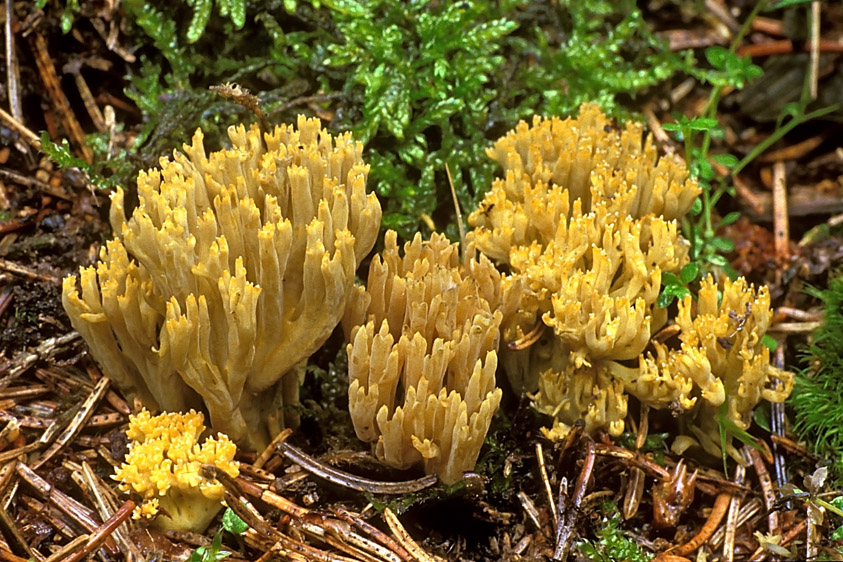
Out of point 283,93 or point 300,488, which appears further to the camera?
point 283,93

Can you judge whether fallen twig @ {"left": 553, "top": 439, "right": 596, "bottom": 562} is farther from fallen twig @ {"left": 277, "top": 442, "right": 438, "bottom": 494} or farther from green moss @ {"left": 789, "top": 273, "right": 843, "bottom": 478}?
green moss @ {"left": 789, "top": 273, "right": 843, "bottom": 478}

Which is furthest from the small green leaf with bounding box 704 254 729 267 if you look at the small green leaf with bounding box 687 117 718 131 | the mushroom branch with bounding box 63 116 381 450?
the mushroom branch with bounding box 63 116 381 450

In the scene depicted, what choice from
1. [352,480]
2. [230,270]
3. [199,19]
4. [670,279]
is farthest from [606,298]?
[199,19]

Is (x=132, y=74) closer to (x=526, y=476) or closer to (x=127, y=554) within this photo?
(x=127, y=554)

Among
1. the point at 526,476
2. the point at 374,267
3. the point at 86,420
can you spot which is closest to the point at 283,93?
the point at 374,267

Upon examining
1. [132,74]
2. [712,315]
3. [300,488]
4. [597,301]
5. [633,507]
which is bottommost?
[633,507]

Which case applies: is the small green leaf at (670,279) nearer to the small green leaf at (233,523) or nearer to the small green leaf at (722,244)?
the small green leaf at (722,244)

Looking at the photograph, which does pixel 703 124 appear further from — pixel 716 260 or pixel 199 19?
pixel 199 19

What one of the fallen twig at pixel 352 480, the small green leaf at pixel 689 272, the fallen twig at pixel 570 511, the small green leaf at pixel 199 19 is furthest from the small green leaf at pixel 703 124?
the small green leaf at pixel 199 19
